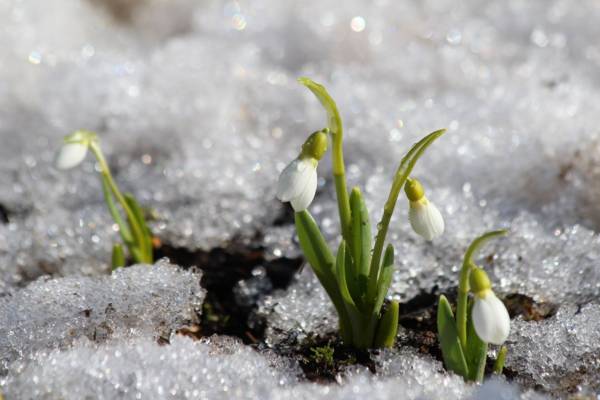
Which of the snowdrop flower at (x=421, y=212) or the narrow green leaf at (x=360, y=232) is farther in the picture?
the narrow green leaf at (x=360, y=232)

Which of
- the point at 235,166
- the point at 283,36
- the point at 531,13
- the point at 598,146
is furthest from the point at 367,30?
the point at 598,146

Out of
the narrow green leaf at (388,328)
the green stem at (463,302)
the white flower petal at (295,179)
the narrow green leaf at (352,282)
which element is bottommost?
the narrow green leaf at (388,328)

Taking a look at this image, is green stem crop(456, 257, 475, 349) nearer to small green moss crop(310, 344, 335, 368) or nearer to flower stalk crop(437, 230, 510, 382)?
flower stalk crop(437, 230, 510, 382)

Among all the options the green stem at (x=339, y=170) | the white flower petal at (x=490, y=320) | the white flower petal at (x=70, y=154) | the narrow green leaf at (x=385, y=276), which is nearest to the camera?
the white flower petal at (x=490, y=320)

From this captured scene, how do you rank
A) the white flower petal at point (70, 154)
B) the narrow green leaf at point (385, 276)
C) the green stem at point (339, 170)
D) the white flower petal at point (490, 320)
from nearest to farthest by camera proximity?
the white flower petal at point (490, 320)
the green stem at point (339, 170)
the narrow green leaf at point (385, 276)
the white flower petal at point (70, 154)

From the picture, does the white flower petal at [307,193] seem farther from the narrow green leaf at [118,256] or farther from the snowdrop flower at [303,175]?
the narrow green leaf at [118,256]

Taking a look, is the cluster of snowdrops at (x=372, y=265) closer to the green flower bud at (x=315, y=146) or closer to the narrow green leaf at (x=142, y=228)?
the green flower bud at (x=315, y=146)

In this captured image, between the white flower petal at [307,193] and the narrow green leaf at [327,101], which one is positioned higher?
the narrow green leaf at [327,101]

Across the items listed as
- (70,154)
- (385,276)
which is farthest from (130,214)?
(385,276)

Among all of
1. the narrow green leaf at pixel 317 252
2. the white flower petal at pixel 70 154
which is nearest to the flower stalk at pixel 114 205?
the white flower petal at pixel 70 154
